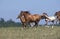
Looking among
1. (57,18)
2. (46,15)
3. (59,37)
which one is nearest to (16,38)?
(59,37)

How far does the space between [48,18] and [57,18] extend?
6.33 feet

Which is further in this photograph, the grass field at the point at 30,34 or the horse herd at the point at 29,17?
the horse herd at the point at 29,17

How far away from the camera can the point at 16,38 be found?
1554 centimetres

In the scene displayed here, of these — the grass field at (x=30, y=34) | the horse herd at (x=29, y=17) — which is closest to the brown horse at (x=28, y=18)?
the horse herd at (x=29, y=17)

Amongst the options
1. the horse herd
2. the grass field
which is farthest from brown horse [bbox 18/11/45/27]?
the grass field

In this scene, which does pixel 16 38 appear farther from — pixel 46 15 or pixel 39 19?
pixel 46 15

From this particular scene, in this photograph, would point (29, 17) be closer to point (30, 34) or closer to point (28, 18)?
point (28, 18)

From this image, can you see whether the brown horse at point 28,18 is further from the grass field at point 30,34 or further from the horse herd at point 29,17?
the grass field at point 30,34

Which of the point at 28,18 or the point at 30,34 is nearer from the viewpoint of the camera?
the point at 30,34

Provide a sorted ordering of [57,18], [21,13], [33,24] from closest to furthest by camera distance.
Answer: [21,13]
[33,24]
[57,18]

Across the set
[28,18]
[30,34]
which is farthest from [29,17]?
[30,34]

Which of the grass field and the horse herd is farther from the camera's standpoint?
the horse herd

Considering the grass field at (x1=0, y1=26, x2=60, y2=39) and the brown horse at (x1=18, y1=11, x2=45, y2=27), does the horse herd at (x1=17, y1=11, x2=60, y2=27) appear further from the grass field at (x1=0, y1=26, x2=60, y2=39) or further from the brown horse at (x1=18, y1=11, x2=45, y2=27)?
the grass field at (x1=0, y1=26, x2=60, y2=39)

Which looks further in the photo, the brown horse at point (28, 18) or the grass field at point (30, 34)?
the brown horse at point (28, 18)
